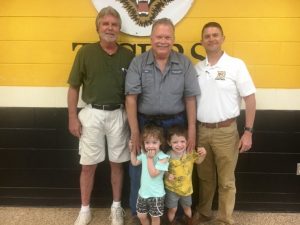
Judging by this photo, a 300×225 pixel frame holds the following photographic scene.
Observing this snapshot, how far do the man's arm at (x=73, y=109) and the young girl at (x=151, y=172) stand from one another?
472 millimetres

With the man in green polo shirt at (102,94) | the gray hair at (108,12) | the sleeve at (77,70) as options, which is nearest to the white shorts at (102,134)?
the man in green polo shirt at (102,94)

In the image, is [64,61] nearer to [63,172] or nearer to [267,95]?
[63,172]

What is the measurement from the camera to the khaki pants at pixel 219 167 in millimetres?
2406

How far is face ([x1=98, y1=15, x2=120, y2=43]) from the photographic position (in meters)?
2.33

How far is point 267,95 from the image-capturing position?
2.70 meters

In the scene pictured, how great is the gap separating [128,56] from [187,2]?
62cm

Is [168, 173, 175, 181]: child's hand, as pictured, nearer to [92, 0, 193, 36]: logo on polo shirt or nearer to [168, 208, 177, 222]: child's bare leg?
[168, 208, 177, 222]: child's bare leg

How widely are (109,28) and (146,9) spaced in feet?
1.29

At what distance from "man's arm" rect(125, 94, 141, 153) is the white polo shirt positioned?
18.1 inches

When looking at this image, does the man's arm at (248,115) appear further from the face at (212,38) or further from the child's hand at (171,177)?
the child's hand at (171,177)

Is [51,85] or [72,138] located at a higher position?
[51,85]

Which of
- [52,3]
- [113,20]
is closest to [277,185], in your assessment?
[113,20]

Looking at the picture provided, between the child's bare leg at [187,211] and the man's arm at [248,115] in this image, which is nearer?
the man's arm at [248,115]

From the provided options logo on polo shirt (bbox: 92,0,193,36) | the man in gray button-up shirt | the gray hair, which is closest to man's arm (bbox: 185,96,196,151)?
the man in gray button-up shirt
